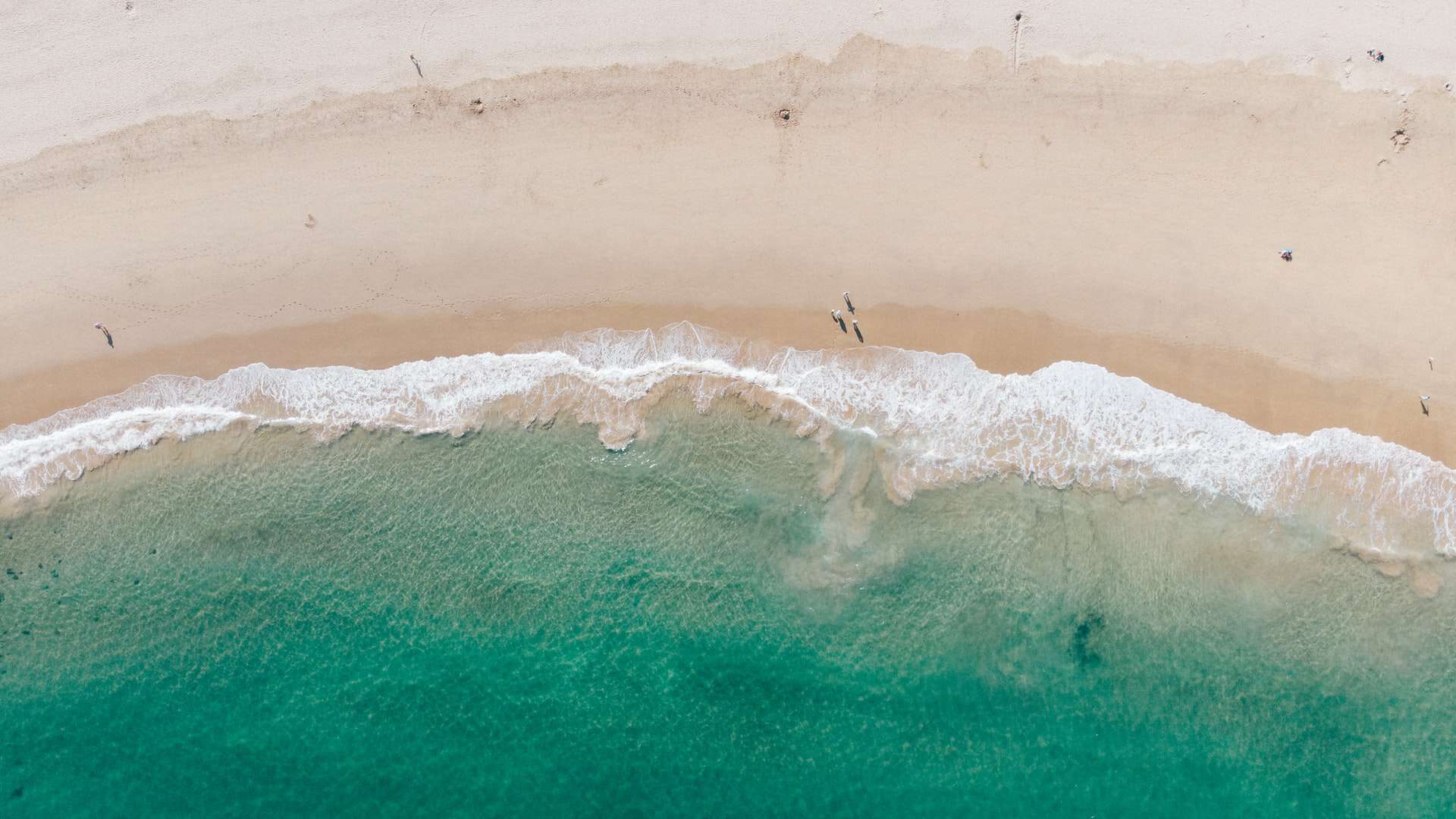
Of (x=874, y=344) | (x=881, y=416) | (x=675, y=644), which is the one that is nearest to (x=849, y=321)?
(x=874, y=344)

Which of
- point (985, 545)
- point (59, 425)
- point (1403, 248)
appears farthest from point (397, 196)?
point (1403, 248)

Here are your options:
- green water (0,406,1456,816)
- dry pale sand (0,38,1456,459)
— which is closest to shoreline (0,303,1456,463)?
dry pale sand (0,38,1456,459)

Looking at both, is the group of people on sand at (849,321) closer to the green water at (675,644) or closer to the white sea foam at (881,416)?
the white sea foam at (881,416)

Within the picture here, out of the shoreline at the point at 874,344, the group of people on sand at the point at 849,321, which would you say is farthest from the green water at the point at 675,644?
the group of people on sand at the point at 849,321

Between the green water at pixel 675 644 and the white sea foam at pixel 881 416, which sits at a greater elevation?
the white sea foam at pixel 881 416

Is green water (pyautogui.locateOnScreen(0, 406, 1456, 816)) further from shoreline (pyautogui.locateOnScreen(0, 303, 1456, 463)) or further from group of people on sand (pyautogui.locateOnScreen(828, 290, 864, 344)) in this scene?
group of people on sand (pyautogui.locateOnScreen(828, 290, 864, 344))

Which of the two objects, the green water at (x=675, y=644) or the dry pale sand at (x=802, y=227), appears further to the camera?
the dry pale sand at (x=802, y=227)

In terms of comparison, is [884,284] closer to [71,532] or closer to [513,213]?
[513,213]
